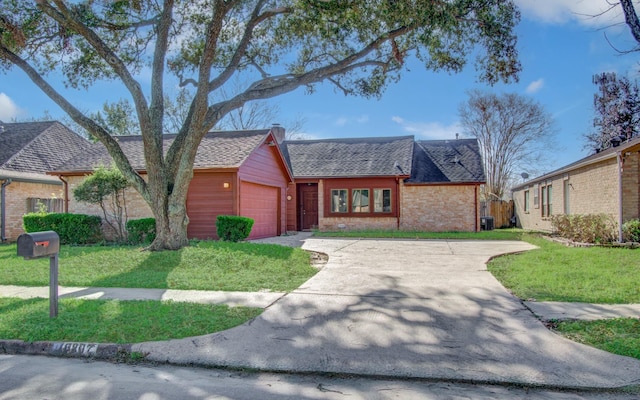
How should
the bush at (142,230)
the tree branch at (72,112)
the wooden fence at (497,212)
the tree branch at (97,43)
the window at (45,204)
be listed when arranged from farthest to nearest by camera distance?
the wooden fence at (497,212), the window at (45,204), the bush at (142,230), the tree branch at (72,112), the tree branch at (97,43)

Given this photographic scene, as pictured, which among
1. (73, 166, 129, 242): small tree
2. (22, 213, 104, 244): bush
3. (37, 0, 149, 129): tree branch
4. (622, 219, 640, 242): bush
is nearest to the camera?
(37, 0, 149, 129): tree branch

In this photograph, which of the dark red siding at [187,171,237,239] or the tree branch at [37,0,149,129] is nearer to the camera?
the tree branch at [37,0,149,129]

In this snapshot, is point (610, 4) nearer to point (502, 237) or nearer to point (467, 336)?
point (467, 336)

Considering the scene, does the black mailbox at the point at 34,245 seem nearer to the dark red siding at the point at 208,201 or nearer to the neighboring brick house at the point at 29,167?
the dark red siding at the point at 208,201

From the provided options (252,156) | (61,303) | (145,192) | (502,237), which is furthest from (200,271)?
(502,237)

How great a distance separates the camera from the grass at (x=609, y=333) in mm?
4098

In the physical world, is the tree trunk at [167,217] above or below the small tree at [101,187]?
below

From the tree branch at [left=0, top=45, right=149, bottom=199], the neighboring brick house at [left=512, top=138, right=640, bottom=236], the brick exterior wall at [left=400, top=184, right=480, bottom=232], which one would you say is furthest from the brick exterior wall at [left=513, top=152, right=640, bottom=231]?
the tree branch at [left=0, top=45, right=149, bottom=199]

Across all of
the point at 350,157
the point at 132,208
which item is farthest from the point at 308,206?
the point at 132,208

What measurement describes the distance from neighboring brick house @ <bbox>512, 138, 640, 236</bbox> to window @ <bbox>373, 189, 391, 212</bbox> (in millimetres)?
7416

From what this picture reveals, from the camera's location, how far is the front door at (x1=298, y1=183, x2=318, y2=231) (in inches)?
861

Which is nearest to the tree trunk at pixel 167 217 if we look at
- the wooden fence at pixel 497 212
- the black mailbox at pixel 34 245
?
the black mailbox at pixel 34 245

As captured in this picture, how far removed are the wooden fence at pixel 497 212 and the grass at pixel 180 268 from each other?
1759 cm

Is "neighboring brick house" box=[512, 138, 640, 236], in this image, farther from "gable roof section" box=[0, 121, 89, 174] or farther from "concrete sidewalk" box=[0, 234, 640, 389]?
"gable roof section" box=[0, 121, 89, 174]
